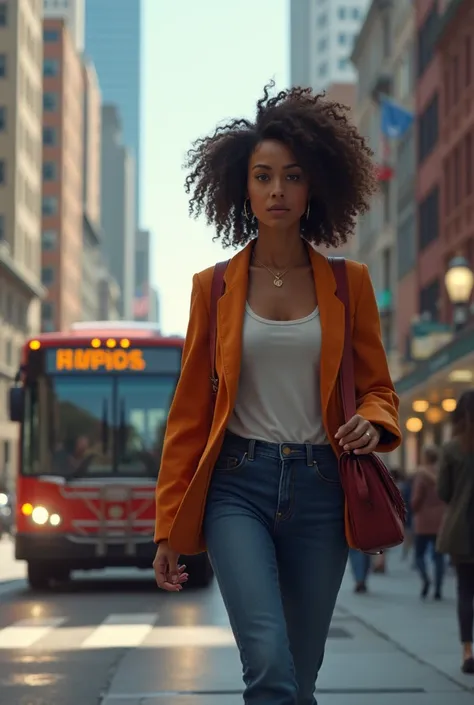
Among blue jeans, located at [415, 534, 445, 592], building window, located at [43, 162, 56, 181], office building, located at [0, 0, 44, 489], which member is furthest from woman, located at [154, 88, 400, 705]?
building window, located at [43, 162, 56, 181]

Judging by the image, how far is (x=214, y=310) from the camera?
4.79 m

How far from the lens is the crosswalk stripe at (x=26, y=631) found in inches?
497

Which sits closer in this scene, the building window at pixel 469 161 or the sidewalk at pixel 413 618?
the sidewalk at pixel 413 618

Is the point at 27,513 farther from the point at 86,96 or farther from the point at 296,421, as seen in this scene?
the point at 86,96

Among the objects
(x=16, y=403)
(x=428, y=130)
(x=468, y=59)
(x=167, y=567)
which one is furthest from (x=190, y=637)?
(x=428, y=130)

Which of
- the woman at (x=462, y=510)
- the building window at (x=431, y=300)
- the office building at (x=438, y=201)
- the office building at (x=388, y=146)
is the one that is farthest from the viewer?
the office building at (x=388, y=146)

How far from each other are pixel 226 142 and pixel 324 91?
0.52 meters

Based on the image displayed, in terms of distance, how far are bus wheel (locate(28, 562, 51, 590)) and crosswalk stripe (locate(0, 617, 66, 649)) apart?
5.03 meters

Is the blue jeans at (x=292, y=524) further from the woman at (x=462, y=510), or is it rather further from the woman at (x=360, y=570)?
the woman at (x=360, y=570)

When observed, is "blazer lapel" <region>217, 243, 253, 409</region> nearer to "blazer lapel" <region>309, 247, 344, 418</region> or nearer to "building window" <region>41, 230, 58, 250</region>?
"blazer lapel" <region>309, 247, 344, 418</region>

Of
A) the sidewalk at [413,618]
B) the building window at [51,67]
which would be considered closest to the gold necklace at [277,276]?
the sidewalk at [413,618]

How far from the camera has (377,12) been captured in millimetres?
69688

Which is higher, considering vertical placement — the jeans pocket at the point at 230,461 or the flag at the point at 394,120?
the flag at the point at 394,120

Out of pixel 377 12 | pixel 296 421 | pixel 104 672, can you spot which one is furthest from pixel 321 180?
pixel 377 12
